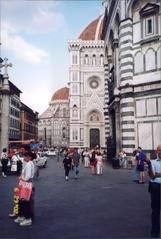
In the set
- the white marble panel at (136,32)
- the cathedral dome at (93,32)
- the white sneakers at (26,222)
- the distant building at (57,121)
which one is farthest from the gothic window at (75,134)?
the white sneakers at (26,222)

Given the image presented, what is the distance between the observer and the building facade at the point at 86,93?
80688mm

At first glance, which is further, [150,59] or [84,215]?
[150,59]

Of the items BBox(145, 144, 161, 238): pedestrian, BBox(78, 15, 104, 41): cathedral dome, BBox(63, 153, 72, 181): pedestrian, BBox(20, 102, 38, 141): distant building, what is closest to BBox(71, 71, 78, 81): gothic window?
BBox(78, 15, 104, 41): cathedral dome

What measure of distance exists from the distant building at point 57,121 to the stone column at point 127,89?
9164 centimetres

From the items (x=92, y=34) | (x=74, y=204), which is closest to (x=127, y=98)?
(x=74, y=204)

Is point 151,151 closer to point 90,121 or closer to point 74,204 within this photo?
point 74,204

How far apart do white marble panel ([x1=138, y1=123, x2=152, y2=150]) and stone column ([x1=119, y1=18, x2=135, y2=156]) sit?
0.50 meters

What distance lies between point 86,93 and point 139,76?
57392 mm

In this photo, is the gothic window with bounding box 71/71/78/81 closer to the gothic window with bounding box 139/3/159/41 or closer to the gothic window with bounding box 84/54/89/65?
the gothic window with bounding box 84/54/89/65

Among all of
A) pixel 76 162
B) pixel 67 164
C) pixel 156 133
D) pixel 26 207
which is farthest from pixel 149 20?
pixel 26 207

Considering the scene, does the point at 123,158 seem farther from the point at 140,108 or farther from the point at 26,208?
the point at 26,208

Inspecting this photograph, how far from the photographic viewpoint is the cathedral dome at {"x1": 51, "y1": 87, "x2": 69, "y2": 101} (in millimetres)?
131375

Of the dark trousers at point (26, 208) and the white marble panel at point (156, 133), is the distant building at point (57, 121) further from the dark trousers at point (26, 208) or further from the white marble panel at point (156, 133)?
the dark trousers at point (26, 208)

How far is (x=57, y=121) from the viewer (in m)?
124
